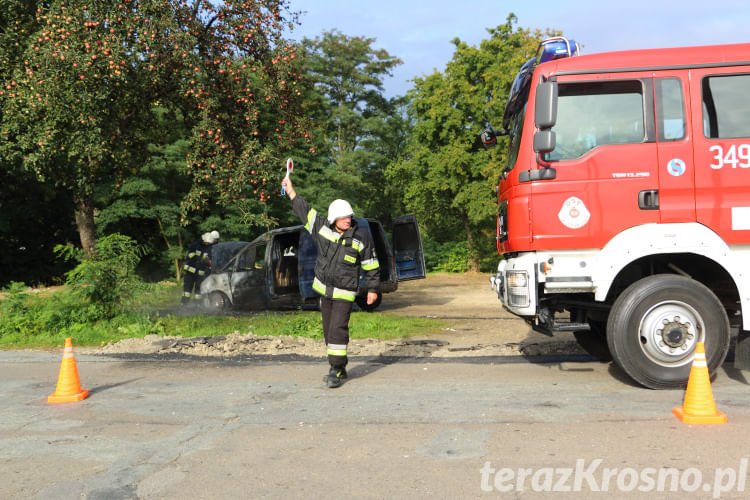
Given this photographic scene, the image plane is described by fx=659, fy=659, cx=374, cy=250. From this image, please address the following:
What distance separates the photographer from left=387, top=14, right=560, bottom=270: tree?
33906 mm

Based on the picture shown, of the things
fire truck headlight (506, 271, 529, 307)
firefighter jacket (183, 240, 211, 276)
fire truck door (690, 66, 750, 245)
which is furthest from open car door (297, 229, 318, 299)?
fire truck door (690, 66, 750, 245)

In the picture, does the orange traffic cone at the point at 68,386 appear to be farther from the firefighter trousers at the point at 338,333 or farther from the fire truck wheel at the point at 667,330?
the fire truck wheel at the point at 667,330

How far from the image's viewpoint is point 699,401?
497 cm

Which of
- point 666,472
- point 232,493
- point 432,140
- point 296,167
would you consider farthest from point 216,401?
point 432,140

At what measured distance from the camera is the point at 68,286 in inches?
440

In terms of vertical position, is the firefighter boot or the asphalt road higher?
the firefighter boot

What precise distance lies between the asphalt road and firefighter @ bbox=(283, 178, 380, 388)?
0.48m

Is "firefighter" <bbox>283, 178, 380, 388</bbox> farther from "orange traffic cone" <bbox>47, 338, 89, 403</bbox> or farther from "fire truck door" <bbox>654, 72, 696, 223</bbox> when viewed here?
"fire truck door" <bbox>654, 72, 696, 223</bbox>

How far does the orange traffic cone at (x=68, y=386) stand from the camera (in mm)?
6367

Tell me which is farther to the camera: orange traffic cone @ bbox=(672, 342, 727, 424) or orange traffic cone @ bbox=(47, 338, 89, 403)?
orange traffic cone @ bbox=(47, 338, 89, 403)

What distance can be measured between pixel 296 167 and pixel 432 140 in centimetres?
850

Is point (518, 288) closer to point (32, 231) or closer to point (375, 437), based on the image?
point (375, 437)

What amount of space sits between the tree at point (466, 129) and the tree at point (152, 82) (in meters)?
21.5

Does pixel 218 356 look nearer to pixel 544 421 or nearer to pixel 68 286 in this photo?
pixel 68 286
